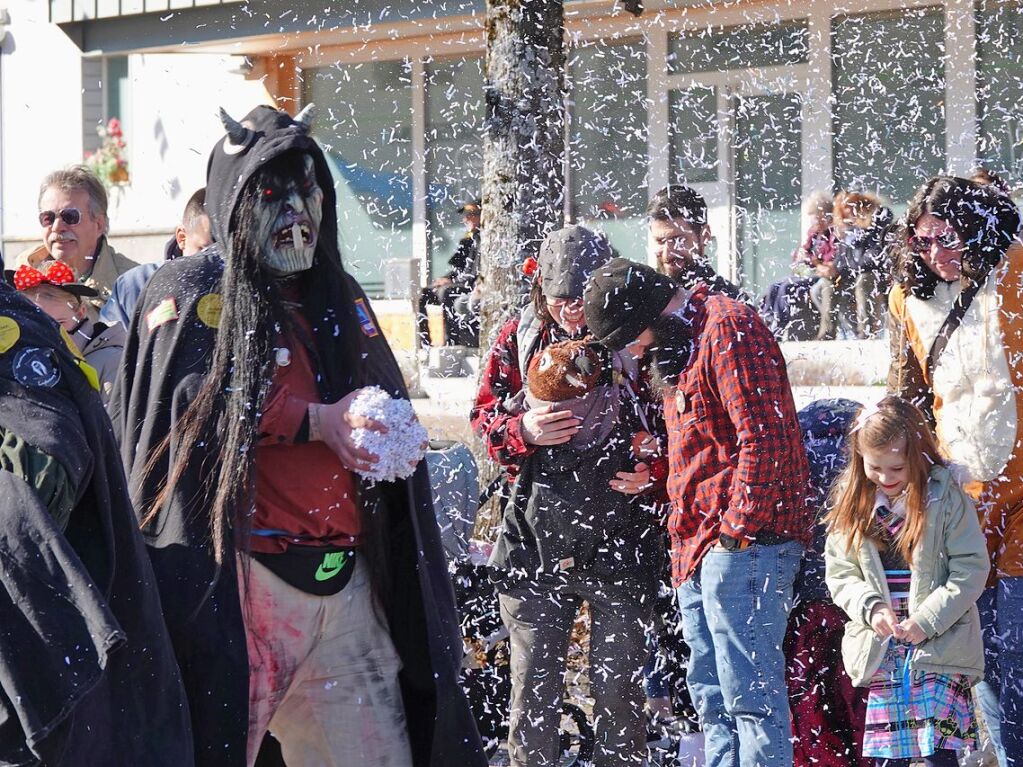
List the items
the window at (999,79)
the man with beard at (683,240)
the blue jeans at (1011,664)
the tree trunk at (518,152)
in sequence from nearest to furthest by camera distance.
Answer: the blue jeans at (1011,664)
the man with beard at (683,240)
the tree trunk at (518,152)
the window at (999,79)

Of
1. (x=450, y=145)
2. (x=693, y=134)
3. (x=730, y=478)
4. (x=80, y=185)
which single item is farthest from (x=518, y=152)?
(x=450, y=145)

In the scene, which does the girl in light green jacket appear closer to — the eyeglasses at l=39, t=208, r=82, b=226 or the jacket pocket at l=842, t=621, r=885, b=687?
the jacket pocket at l=842, t=621, r=885, b=687

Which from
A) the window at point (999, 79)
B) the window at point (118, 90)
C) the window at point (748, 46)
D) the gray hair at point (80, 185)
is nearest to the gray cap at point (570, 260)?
the gray hair at point (80, 185)

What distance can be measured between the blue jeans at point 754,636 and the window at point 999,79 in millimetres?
8276

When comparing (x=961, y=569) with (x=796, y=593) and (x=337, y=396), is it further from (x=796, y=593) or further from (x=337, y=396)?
(x=337, y=396)

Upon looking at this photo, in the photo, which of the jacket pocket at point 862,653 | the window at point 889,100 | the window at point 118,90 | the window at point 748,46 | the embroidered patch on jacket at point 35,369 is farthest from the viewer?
the window at point 118,90

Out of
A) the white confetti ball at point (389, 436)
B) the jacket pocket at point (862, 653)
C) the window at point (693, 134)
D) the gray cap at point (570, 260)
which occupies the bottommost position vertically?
the jacket pocket at point (862, 653)

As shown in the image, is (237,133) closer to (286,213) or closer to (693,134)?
(286,213)

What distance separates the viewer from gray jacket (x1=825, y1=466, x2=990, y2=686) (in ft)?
14.2

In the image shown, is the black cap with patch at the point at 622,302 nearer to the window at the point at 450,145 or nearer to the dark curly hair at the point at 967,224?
the dark curly hair at the point at 967,224

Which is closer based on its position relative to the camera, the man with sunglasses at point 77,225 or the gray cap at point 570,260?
the gray cap at point 570,260

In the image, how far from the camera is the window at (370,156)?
15.2 metres

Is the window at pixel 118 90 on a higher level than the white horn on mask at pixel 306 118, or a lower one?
higher

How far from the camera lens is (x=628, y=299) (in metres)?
4.36
